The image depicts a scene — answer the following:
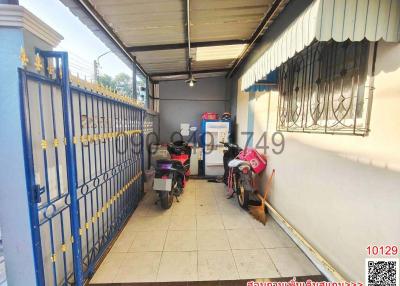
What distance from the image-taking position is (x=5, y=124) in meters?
1.21

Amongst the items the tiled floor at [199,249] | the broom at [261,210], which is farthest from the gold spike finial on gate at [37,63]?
the broom at [261,210]

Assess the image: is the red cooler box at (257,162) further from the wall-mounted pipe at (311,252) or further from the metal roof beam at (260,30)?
the metal roof beam at (260,30)

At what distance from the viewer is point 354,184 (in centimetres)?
162

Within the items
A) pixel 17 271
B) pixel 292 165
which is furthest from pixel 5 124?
pixel 292 165

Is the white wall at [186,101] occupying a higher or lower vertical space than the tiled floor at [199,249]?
higher

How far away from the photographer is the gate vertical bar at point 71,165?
1.50m

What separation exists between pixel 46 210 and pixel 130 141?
6.22 ft

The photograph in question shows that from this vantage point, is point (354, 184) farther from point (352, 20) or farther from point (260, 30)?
point (260, 30)

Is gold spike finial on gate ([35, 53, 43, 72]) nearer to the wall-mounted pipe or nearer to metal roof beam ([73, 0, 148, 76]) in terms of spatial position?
metal roof beam ([73, 0, 148, 76])

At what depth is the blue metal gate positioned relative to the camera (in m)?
1.31

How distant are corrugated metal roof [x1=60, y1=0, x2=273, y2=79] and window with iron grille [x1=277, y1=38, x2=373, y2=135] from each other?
966 millimetres

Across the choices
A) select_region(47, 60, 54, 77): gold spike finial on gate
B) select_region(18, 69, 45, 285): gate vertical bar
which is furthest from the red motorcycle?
Answer: select_region(47, 60, 54, 77): gold spike finial on gate

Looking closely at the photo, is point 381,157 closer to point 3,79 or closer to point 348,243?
point 348,243

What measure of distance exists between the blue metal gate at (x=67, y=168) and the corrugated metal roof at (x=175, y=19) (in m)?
1.00
